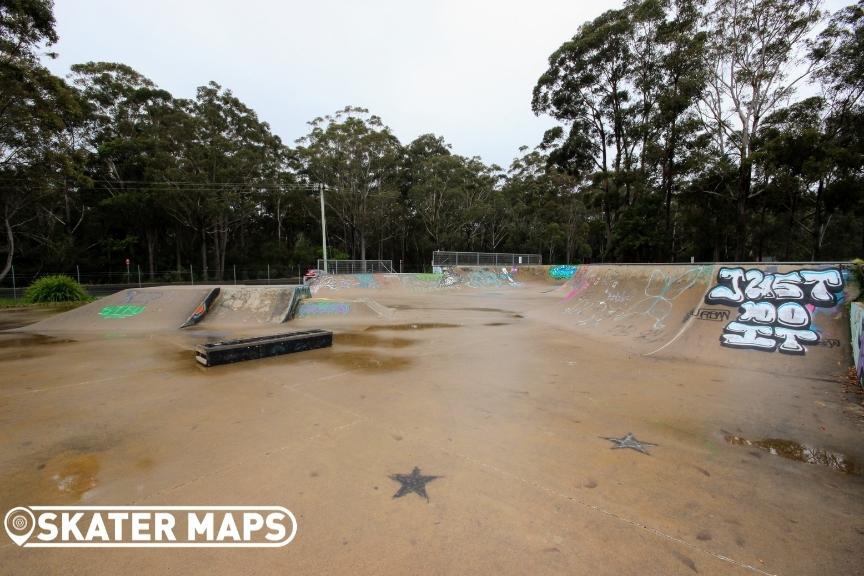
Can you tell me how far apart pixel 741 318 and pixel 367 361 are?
6.69 metres

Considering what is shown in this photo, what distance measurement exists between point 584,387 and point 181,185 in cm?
3317

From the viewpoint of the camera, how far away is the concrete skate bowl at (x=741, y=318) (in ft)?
18.4

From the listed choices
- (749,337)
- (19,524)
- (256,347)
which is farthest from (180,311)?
(749,337)

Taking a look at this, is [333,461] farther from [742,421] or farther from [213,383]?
[742,421]

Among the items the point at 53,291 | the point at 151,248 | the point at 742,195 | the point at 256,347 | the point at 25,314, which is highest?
the point at 742,195

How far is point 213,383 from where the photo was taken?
193 inches

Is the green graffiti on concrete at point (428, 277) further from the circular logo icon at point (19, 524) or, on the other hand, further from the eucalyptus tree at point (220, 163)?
the circular logo icon at point (19, 524)

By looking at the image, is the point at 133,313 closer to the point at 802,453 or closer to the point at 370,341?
the point at 370,341

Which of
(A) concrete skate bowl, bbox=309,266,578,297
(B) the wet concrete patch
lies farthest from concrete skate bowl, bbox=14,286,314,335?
(A) concrete skate bowl, bbox=309,266,578,297

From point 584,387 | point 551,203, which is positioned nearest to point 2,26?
point 584,387

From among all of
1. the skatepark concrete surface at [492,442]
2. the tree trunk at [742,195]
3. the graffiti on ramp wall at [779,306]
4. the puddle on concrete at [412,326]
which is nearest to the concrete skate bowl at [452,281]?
the tree trunk at [742,195]

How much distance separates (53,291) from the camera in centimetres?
1516

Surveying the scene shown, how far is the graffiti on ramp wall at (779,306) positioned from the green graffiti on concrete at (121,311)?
13395 millimetres

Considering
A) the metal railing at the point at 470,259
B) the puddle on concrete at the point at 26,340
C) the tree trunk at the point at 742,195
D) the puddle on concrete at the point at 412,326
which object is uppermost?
the tree trunk at the point at 742,195
